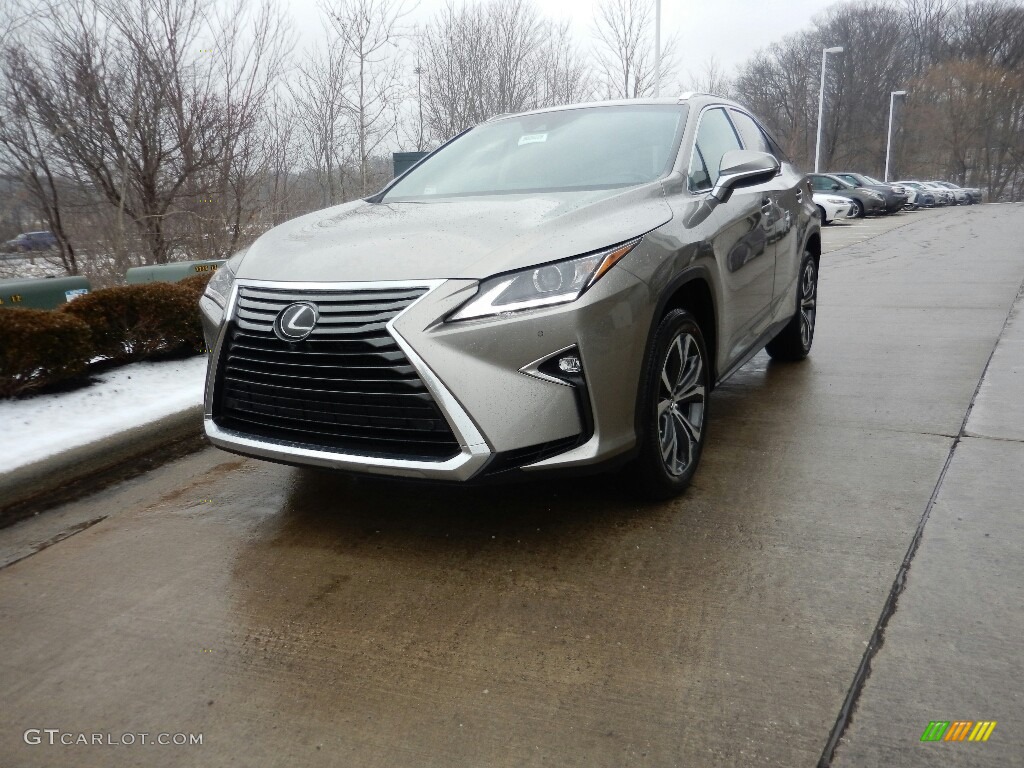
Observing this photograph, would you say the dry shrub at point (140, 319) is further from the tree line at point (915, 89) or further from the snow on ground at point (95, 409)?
the tree line at point (915, 89)

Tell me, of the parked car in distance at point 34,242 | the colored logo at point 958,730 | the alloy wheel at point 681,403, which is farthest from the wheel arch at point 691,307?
the parked car in distance at point 34,242

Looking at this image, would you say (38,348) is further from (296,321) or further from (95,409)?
(296,321)

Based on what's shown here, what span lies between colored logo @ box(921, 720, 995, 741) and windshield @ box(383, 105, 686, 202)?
2.37m

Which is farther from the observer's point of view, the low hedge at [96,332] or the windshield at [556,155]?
the low hedge at [96,332]

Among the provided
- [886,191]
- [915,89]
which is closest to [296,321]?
[886,191]

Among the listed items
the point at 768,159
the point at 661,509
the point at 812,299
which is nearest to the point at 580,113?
the point at 768,159

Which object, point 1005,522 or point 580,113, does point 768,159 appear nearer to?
point 580,113

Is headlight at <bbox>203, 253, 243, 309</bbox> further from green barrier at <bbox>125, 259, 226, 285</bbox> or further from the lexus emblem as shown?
green barrier at <bbox>125, 259, 226, 285</bbox>

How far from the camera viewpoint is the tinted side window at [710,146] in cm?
385

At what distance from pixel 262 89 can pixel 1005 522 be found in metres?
9.40

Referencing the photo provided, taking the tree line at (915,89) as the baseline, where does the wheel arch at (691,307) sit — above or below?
below

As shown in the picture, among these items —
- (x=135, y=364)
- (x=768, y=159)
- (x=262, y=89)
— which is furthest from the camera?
(x=262, y=89)

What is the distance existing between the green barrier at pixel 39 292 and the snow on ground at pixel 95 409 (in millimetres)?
1369

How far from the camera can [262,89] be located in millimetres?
9984
